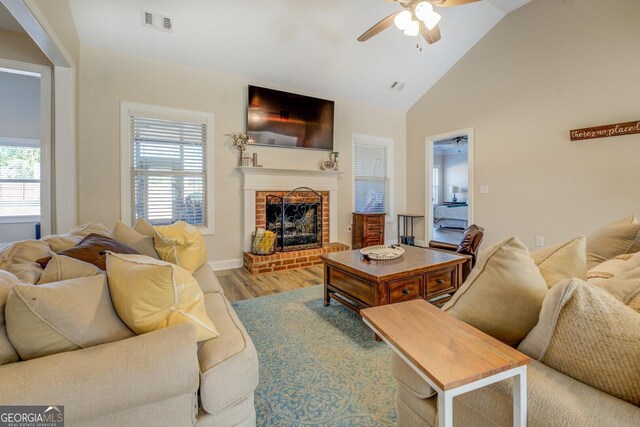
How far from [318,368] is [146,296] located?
1.20 meters

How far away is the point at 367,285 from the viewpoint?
2230mm

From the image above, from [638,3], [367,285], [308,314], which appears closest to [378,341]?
[367,285]

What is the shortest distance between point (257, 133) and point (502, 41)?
A: 392cm

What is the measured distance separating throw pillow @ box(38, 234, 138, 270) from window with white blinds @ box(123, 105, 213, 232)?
239cm

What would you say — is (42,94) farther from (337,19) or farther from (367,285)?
(367,285)

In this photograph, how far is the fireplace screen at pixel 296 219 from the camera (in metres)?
4.43

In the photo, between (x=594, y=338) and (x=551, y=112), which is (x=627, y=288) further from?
(x=551, y=112)

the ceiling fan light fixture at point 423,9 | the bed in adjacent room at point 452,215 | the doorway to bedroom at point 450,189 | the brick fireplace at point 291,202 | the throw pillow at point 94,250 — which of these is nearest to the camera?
the throw pillow at point 94,250

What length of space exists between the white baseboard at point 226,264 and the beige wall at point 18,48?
9.44 feet

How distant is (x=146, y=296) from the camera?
102 cm

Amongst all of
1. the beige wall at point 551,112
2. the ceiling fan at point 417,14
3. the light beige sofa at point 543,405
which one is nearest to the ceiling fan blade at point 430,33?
the ceiling fan at point 417,14

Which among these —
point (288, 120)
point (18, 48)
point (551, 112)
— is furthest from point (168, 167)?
point (551, 112)

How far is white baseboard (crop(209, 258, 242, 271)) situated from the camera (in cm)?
409

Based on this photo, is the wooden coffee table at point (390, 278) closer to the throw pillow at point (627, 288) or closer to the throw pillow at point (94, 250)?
the throw pillow at point (627, 288)
